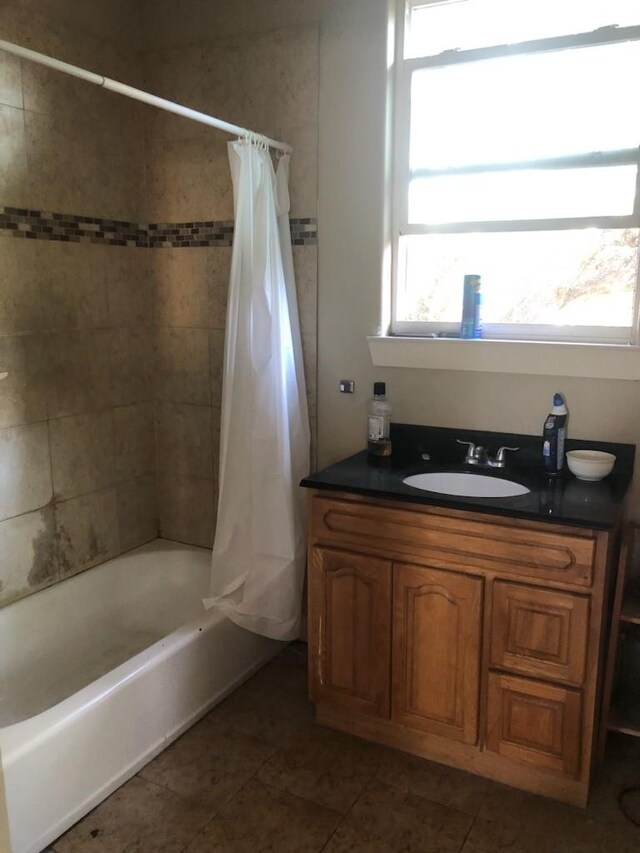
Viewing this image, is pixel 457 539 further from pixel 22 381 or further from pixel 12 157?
pixel 12 157

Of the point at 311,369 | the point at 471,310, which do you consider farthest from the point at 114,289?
the point at 471,310

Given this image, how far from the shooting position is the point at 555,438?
7.07 feet

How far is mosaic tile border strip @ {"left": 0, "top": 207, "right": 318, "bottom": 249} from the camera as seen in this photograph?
233 centimetres

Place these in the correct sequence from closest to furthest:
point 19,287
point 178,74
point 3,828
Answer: point 3,828 < point 19,287 < point 178,74

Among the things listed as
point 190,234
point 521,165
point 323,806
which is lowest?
Answer: point 323,806

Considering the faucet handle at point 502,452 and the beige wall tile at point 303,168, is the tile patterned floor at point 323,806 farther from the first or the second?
the beige wall tile at point 303,168

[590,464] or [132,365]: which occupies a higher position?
[132,365]

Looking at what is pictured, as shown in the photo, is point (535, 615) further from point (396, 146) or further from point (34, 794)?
point (396, 146)

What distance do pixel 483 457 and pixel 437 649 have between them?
644 millimetres

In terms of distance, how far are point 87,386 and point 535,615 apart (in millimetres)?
1747

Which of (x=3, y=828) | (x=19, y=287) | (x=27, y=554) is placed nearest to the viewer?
(x=3, y=828)

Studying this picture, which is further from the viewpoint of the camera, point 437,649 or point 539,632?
point 437,649

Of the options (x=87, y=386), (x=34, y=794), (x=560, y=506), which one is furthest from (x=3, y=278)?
(x=560, y=506)

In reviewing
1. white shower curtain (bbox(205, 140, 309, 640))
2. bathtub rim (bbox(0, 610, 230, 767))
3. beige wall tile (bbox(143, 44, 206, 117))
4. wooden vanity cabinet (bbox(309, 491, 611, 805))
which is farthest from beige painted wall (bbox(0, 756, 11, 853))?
beige wall tile (bbox(143, 44, 206, 117))
